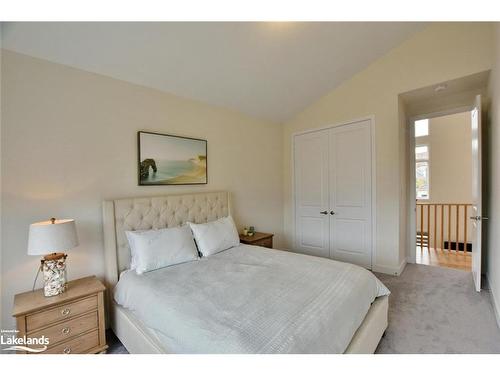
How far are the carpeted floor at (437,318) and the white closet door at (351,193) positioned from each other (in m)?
0.63

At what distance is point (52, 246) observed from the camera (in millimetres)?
1607

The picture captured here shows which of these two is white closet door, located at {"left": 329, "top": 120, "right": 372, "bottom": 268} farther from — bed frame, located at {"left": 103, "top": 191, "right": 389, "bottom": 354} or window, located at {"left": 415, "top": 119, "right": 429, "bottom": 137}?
window, located at {"left": 415, "top": 119, "right": 429, "bottom": 137}

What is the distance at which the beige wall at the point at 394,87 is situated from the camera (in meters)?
2.70

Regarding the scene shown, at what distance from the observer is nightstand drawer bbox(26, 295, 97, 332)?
1.51 metres

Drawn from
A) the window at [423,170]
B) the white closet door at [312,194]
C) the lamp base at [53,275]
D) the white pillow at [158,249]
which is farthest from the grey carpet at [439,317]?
the window at [423,170]

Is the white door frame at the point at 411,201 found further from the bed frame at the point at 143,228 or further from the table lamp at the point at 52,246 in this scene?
the table lamp at the point at 52,246

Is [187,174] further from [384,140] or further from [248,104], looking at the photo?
[384,140]

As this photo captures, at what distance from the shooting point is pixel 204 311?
1381 millimetres

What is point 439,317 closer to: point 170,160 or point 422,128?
point 170,160

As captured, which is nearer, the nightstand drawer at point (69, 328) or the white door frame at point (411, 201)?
the nightstand drawer at point (69, 328)

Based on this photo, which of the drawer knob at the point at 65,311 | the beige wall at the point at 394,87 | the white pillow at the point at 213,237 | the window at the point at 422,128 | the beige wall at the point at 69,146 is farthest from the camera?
the window at the point at 422,128

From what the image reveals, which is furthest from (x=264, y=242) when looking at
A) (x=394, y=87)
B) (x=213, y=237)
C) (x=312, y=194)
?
(x=394, y=87)

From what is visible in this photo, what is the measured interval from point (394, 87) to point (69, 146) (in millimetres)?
3893

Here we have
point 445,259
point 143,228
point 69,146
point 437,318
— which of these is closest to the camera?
point 69,146
